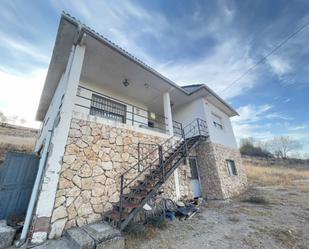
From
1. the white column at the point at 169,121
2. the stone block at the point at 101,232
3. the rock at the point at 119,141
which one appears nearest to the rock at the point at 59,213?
the stone block at the point at 101,232

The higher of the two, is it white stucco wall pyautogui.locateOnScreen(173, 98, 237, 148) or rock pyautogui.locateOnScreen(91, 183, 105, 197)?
white stucco wall pyautogui.locateOnScreen(173, 98, 237, 148)

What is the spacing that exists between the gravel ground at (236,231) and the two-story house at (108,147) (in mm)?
1081

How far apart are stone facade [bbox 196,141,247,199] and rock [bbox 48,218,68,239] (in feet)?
22.9

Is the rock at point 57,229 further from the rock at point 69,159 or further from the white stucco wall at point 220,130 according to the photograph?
the white stucco wall at point 220,130

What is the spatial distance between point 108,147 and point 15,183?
276 cm

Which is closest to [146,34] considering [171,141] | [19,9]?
[19,9]

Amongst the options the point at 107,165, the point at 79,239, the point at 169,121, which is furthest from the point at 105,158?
the point at 169,121

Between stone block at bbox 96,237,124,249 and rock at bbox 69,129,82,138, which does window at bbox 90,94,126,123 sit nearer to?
rock at bbox 69,129,82,138

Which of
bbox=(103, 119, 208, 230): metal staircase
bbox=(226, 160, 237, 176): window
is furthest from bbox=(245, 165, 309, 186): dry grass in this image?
bbox=(103, 119, 208, 230): metal staircase

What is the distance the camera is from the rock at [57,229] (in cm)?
307

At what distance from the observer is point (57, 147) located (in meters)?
3.49

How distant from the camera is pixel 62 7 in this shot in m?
4.11

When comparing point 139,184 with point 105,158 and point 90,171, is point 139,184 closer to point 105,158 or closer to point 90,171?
point 105,158

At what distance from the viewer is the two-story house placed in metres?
3.43
